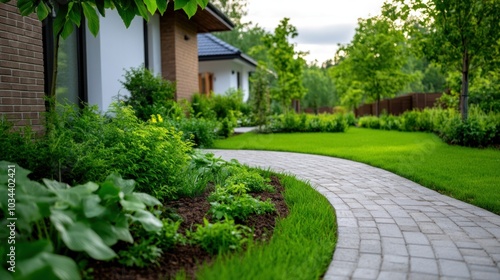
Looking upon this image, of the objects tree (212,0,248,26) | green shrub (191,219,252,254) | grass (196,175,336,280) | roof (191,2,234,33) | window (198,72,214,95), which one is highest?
tree (212,0,248,26)

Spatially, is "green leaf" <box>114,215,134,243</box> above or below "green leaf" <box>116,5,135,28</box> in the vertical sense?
below

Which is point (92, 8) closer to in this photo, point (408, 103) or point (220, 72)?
point (220, 72)

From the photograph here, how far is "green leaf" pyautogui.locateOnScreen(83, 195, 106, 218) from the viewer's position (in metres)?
2.30

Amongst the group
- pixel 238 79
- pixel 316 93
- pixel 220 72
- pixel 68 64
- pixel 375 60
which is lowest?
pixel 68 64

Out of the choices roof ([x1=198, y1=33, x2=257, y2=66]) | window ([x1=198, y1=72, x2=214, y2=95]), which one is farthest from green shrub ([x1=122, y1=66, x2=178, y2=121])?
window ([x1=198, y1=72, x2=214, y2=95])

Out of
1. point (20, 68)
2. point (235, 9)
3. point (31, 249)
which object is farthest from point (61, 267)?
point (235, 9)

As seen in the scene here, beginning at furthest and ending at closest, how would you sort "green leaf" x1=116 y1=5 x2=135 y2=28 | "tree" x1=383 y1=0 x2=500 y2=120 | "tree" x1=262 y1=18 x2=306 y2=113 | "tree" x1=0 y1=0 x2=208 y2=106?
1. "tree" x1=262 y1=18 x2=306 y2=113
2. "tree" x1=383 y1=0 x2=500 y2=120
3. "green leaf" x1=116 y1=5 x2=135 y2=28
4. "tree" x1=0 y1=0 x2=208 y2=106

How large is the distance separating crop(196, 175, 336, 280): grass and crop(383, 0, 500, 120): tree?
8423 millimetres

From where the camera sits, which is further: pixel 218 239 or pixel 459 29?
pixel 459 29

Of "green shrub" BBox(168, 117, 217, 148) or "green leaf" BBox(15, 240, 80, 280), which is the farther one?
"green shrub" BBox(168, 117, 217, 148)

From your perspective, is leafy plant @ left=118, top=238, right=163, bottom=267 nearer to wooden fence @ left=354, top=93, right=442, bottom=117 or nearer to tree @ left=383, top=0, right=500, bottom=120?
tree @ left=383, top=0, right=500, bottom=120

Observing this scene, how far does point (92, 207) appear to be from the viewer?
234cm

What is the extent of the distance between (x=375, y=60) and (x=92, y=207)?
22.5 meters

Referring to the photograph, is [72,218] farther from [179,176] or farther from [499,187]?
[499,187]
